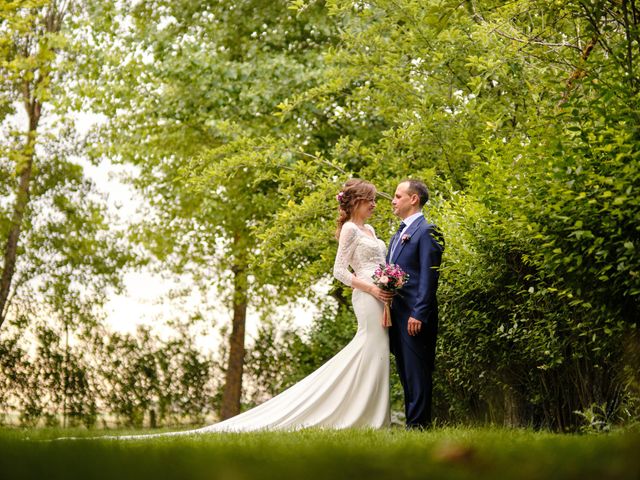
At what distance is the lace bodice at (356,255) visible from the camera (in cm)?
794

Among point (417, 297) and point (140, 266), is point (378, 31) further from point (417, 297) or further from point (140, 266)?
point (140, 266)

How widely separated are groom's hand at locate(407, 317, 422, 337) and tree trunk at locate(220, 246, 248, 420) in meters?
9.37

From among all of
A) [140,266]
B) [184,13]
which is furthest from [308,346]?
[184,13]

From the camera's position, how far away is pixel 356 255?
314 inches

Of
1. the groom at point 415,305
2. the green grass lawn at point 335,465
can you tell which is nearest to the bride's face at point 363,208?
the groom at point 415,305

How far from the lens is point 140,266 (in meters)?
20.0

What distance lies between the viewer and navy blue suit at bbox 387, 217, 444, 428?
730cm

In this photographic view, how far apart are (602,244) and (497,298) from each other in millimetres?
1999

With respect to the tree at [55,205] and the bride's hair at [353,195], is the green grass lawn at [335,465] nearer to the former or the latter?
the bride's hair at [353,195]

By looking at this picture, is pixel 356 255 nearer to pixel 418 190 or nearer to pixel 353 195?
pixel 353 195

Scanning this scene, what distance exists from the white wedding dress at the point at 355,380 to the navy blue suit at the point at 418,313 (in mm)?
243

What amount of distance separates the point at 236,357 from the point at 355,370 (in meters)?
9.80

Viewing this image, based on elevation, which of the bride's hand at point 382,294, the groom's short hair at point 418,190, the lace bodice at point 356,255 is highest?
the groom's short hair at point 418,190

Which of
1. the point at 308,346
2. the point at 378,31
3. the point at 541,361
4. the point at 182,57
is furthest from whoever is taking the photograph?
the point at 308,346
